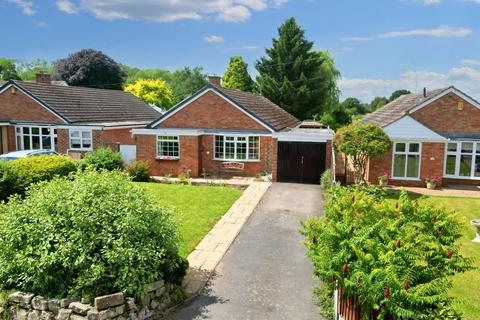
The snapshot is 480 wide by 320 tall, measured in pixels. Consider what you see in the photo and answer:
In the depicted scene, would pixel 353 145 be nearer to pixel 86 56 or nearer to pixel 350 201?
pixel 350 201

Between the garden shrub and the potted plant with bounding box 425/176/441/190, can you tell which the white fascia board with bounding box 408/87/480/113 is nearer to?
the potted plant with bounding box 425/176/441/190

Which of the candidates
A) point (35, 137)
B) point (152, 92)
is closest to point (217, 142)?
point (35, 137)

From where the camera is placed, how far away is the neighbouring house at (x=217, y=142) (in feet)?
74.9

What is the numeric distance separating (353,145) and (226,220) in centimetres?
810

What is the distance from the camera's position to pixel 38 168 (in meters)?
17.9

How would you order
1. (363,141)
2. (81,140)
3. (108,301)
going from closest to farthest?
(108,301)
(363,141)
(81,140)

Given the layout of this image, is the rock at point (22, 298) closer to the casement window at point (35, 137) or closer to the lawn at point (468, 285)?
the lawn at point (468, 285)

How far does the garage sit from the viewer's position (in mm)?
22078

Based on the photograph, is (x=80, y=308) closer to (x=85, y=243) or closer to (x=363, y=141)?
(x=85, y=243)

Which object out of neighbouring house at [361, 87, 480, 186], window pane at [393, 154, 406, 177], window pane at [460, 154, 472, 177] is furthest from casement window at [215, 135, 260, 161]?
window pane at [460, 154, 472, 177]

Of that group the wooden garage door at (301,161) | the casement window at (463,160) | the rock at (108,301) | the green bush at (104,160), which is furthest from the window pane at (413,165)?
the rock at (108,301)

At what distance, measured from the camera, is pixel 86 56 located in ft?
196

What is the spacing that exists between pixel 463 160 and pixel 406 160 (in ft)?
12.2

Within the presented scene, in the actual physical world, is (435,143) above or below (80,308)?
above
